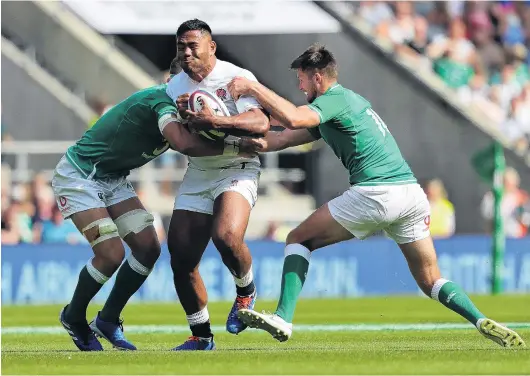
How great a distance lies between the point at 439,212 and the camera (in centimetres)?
2323

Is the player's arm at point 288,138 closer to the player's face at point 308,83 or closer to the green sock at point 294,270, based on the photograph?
the player's face at point 308,83

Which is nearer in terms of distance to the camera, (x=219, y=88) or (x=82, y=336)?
(x=219, y=88)

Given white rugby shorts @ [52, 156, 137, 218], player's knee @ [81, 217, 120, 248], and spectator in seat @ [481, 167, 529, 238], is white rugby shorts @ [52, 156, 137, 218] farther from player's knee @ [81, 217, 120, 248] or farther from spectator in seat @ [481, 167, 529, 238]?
spectator in seat @ [481, 167, 529, 238]

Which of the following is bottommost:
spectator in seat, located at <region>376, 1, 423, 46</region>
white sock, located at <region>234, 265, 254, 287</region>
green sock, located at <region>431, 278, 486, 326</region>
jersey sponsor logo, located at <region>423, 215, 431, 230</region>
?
green sock, located at <region>431, 278, 486, 326</region>

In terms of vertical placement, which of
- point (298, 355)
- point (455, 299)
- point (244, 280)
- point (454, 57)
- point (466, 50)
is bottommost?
point (298, 355)

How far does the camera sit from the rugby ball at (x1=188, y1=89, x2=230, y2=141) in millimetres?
10656

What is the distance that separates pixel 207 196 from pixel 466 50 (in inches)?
629

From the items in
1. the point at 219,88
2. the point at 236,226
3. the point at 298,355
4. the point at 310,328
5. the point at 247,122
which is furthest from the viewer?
the point at 310,328

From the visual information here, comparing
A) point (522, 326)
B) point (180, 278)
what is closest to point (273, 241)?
point (522, 326)

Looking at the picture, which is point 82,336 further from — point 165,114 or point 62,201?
point 165,114

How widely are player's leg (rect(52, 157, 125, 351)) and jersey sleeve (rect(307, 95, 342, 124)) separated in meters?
2.08

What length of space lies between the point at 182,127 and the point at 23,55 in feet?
48.3

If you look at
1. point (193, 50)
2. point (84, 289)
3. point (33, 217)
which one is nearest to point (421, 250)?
point (193, 50)

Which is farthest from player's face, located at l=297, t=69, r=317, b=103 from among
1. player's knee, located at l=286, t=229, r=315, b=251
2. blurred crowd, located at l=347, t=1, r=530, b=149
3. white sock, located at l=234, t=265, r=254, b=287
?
blurred crowd, located at l=347, t=1, r=530, b=149
